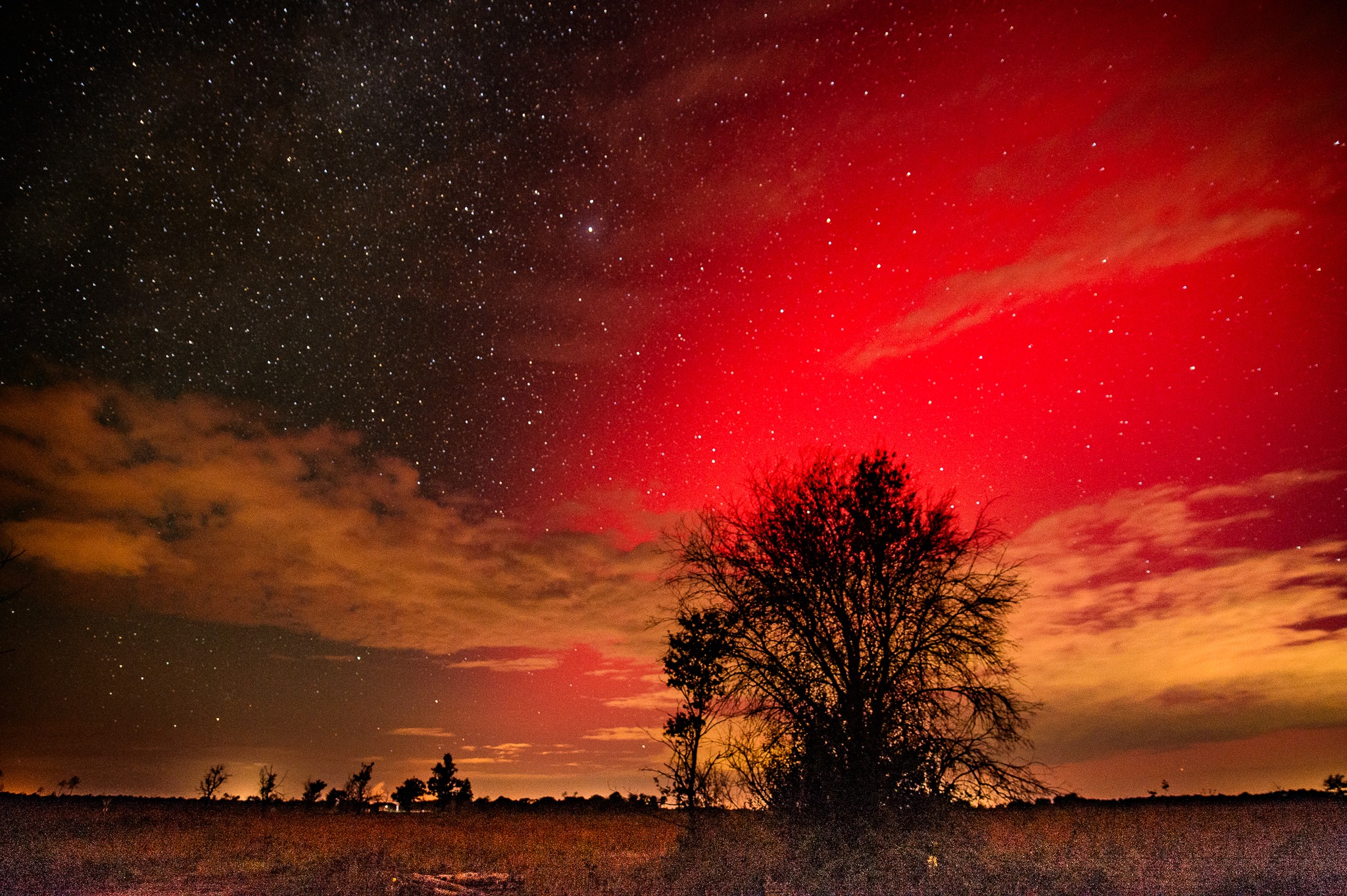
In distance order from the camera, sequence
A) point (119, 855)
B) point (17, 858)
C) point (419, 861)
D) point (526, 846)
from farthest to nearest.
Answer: point (526, 846) < point (419, 861) < point (119, 855) < point (17, 858)

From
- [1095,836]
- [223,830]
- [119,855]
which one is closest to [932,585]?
[1095,836]

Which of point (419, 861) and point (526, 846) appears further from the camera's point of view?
point (526, 846)

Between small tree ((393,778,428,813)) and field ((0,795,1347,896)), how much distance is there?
33.7 metres

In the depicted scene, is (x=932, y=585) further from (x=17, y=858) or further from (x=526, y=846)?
(x=17, y=858)

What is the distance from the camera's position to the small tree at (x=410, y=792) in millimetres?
51312

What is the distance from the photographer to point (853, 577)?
1425cm

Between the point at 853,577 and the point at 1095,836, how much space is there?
282 inches

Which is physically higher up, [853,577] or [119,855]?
[853,577]

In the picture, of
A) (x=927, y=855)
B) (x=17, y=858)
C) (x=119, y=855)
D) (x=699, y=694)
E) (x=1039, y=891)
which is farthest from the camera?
(x=699, y=694)

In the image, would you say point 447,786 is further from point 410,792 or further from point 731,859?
point 731,859

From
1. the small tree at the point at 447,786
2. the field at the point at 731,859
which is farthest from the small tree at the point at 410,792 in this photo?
the field at the point at 731,859

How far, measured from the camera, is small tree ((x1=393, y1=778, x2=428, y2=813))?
168ft

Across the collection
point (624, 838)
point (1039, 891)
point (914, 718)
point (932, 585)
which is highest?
point (932, 585)

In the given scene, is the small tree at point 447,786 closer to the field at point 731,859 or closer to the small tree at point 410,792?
the small tree at point 410,792
